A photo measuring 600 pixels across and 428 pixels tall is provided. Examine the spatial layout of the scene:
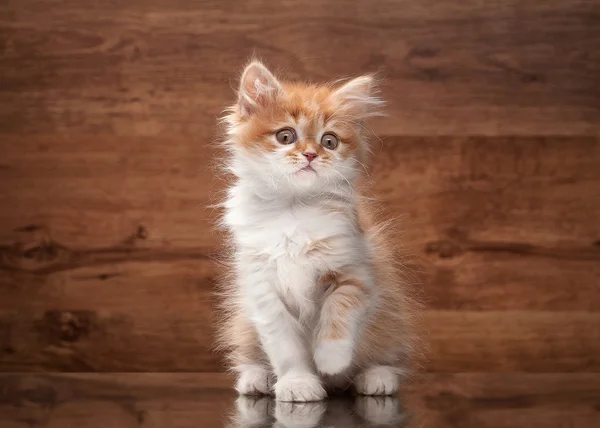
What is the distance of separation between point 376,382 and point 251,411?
0.18 meters

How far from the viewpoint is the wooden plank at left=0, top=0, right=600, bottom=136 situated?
172cm

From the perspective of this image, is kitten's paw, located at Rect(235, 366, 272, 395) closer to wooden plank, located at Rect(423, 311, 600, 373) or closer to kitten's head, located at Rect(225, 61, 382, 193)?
kitten's head, located at Rect(225, 61, 382, 193)

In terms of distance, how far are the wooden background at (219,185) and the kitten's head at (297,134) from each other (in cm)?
60

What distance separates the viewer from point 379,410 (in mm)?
1022

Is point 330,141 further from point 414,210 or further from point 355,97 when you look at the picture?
point 414,210

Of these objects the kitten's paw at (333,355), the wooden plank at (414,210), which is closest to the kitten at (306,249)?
the kitten's paw at (333,355)

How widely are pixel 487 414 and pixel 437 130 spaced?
786mm

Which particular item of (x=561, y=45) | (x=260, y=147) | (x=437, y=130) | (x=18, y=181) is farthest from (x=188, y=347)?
(x=561, y=45)

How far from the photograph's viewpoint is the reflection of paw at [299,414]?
0.93 metres

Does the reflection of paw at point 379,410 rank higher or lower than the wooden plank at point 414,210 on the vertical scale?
lower

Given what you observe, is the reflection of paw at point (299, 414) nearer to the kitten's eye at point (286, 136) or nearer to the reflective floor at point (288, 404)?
the reflective floor at point (288, 404)

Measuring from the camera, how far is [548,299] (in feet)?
5.69

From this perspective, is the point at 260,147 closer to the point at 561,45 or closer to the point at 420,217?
the point at 420,217

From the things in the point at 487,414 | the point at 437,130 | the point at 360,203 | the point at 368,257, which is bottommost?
the point at 487,414
